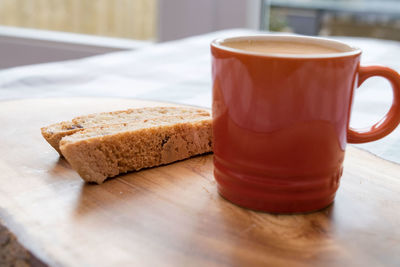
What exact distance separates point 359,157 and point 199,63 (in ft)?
2.96

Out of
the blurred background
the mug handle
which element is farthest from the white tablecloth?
the blurred background

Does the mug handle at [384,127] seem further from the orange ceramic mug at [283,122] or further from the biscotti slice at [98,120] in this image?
the biscotti slice at [98,120]

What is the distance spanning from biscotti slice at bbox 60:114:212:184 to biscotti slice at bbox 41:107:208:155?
3cm

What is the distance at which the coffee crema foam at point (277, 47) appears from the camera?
1.69ft

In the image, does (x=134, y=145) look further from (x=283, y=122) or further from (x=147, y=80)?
(x=147, y=80)

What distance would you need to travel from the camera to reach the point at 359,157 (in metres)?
0.61

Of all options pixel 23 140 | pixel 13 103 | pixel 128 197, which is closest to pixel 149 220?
pixel 128 197

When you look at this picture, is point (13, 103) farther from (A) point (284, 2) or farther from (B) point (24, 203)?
(A) point (284, 2)

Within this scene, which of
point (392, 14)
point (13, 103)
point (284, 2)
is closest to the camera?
point (13, 103)

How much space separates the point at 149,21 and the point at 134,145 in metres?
2.31

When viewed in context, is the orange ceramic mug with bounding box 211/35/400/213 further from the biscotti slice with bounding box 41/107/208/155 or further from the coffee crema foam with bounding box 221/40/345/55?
the biscotti slice with bounding box 41/107/208/155

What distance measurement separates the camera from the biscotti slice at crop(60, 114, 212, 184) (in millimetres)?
500

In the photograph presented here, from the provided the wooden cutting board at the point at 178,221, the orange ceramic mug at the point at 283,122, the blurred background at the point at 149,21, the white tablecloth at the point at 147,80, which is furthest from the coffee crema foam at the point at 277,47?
the blurred background at the point at 149,21

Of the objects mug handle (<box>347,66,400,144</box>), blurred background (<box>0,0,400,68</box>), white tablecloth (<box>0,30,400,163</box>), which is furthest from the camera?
blurred background (<box>0,0,400,68</box>)
